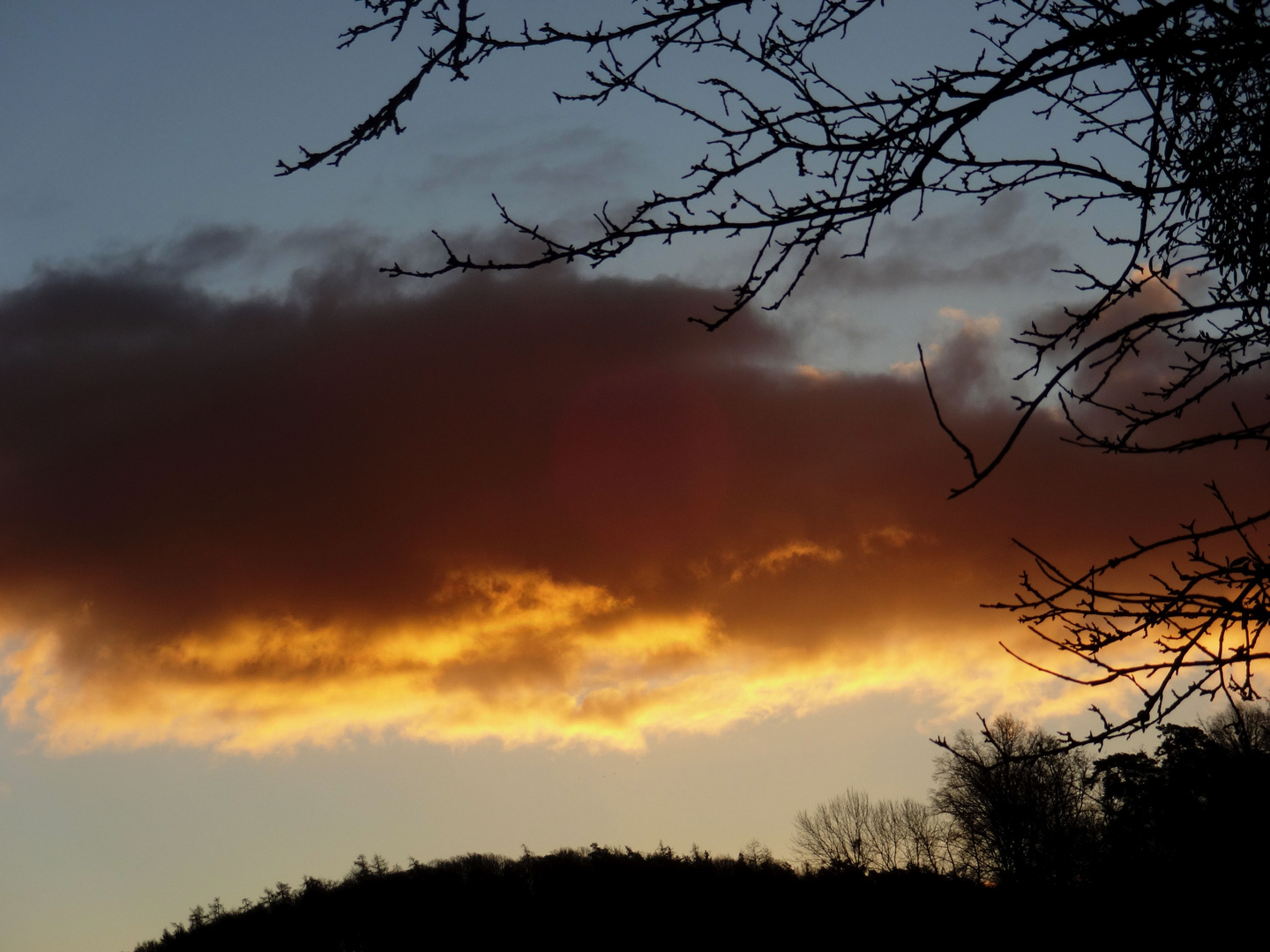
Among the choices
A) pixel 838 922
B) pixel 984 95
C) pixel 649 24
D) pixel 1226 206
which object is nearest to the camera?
pixel 984 95

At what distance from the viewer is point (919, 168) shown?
12.6 ft

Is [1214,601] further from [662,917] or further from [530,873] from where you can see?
[530,873]

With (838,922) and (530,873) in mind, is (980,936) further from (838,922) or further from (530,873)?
(530,873)

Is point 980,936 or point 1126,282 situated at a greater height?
point 1126,282

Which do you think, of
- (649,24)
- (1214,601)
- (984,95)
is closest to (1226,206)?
(984,95)

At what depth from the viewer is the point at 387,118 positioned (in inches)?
157

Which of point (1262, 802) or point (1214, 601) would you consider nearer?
point (1214, 601)

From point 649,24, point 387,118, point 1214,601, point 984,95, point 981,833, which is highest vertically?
point 649,24

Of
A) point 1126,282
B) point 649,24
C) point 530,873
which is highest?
point 649,24

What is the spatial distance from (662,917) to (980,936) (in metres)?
9.68

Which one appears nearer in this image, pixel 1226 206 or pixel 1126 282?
pixel 1126 282

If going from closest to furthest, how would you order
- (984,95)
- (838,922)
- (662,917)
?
1. (984,95)
2. (838,922)
3. (662,917)

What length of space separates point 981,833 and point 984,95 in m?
46.7

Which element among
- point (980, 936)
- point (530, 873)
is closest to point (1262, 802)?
point (980, 936)
